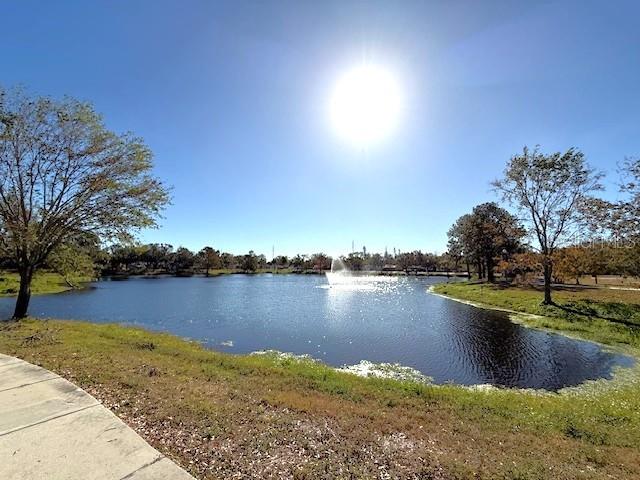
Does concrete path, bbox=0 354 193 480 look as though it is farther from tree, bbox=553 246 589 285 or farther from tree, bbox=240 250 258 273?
tree, bbox=240 250 258 273

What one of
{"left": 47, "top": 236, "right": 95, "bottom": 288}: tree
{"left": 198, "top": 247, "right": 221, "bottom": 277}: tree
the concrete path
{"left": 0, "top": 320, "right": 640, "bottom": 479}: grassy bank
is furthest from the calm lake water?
{"left": 198, "top": 247, "right": 221, "bottom": 277}: tree

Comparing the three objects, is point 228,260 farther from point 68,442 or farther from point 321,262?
point 68,442

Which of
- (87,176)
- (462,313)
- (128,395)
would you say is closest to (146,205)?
(87,176)

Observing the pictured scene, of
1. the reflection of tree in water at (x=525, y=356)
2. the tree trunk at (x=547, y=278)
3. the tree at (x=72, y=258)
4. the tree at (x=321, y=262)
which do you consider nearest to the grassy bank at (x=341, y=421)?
the reflection of tree in water at (x=525, y=356)

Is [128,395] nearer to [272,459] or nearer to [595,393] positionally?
[272,459]

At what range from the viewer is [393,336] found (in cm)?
2292

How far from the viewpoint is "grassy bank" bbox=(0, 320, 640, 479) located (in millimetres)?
5570

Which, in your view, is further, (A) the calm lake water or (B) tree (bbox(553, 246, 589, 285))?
(B) tree (bbox(553, 246, 589, 285))

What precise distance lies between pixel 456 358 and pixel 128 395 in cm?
1548

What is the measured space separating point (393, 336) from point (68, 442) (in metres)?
19.9

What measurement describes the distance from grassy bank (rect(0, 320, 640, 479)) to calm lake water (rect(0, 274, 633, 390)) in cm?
342

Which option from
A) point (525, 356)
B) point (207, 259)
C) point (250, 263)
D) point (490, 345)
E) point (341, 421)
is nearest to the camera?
point (341, 421)

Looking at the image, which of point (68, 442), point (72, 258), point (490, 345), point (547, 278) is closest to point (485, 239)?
point (547, 278)

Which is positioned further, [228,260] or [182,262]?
[228,260]
